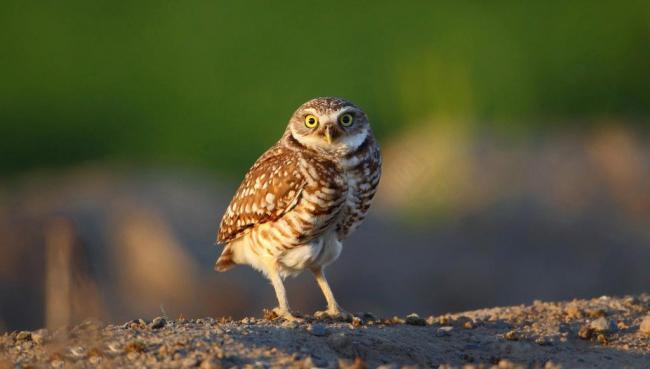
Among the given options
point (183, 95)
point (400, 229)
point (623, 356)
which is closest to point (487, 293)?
point (400, 229)

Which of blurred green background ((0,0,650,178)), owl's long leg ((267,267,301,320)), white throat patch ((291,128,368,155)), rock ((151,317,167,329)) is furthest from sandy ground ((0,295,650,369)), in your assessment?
blurred green background ((0,0,650,178))

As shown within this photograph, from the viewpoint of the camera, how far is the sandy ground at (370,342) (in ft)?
15.7

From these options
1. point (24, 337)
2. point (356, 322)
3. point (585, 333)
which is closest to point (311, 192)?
point (356, 322)

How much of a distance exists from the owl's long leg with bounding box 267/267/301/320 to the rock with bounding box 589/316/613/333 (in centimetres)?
140

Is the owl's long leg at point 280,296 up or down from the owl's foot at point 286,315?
up

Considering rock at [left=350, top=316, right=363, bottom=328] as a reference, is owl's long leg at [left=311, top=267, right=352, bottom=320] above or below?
above

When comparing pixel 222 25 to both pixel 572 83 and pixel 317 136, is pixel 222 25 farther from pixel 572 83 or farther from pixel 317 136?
pixel 317 136

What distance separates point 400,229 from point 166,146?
14.5 ft

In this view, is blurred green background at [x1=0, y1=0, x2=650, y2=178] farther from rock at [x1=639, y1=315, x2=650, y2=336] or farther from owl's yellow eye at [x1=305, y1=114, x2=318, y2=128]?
rock at [x1=639, y1=315, x2=650, y2=336]

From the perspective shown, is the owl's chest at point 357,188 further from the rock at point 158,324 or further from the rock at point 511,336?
the rock at point 158,324

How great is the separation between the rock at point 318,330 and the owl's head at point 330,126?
1.14m

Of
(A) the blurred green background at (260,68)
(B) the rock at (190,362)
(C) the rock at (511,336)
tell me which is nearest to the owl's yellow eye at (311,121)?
(C) the rock at (511,336)

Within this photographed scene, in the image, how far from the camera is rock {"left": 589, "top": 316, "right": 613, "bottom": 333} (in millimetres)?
6066

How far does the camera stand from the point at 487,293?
34.2 feet
